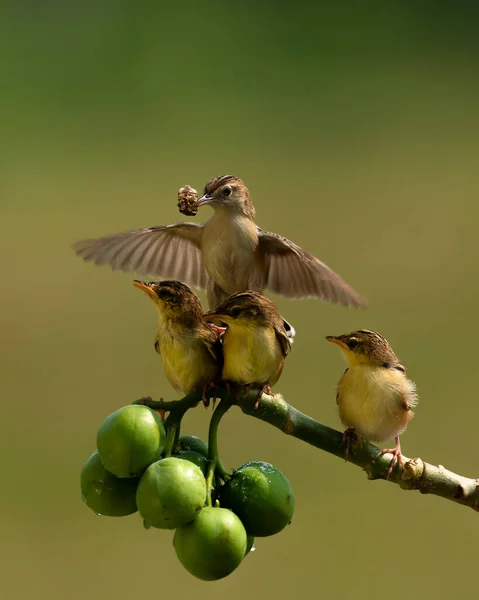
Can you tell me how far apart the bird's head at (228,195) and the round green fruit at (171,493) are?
4.60 ft

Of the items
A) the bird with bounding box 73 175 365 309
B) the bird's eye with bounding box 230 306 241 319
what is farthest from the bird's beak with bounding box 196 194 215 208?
the bird's eye with bounding box 230 306 241 319

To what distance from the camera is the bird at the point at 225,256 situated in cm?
313

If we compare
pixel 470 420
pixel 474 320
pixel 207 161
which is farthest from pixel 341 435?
pixel 207 161

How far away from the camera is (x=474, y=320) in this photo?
1023 cm

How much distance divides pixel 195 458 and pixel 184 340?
28cm

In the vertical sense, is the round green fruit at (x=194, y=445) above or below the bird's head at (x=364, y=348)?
below

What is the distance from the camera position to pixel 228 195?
328 cm

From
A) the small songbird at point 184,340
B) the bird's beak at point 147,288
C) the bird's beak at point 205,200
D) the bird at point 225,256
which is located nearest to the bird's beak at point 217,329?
the small songbird at point 184,340

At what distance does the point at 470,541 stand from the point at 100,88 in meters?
8.80

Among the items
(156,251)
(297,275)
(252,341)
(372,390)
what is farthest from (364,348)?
(156,251)

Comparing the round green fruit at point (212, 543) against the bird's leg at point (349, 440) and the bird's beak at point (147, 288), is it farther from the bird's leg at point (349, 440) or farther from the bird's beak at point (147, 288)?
the bird's beak at point (147, 288)

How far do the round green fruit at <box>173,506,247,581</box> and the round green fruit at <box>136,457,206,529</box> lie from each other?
1.0 inches

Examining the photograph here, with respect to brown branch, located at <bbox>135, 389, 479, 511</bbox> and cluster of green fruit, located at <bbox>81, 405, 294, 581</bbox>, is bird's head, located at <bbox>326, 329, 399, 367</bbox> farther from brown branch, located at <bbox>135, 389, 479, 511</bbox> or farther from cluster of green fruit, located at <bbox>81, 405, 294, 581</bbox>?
cluster of green fruit, located at <bbox>81, 405, 294, 581</bbox>

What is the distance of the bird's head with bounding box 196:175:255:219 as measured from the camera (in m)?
3.25
